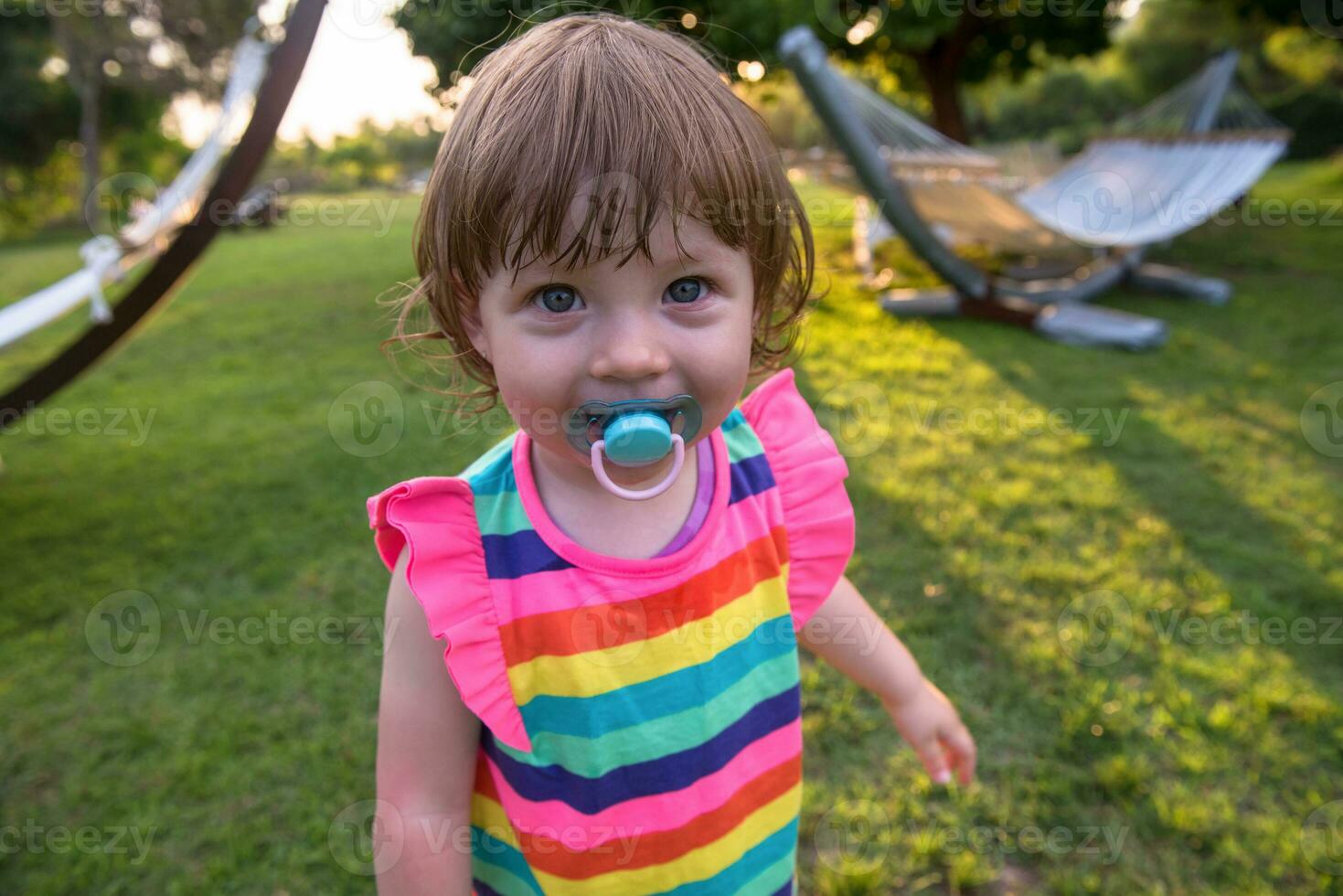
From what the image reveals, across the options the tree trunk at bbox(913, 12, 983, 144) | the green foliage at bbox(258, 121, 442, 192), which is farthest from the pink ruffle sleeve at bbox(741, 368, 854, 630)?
the green foliage at bbox(258, 121, 442, 192)

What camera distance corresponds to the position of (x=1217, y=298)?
6.12m

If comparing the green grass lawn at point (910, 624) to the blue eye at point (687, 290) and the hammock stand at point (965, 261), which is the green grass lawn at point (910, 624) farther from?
the blue eye at point (687, 290)

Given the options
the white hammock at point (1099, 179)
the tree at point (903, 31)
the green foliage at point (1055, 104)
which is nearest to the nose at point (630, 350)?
the tree at point (903, 31)

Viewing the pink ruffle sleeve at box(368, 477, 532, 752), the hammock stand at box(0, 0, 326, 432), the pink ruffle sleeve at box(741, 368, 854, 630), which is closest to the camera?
the pink ruffle sleeve at box(368, 477, 532, 752)

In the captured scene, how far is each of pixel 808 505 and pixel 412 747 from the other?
1.74ft

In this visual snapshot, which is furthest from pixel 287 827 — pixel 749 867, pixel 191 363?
pixel 191 363

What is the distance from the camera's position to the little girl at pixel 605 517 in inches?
27.9

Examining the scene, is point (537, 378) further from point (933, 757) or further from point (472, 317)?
point (933, 757)

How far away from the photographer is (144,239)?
3.70 m

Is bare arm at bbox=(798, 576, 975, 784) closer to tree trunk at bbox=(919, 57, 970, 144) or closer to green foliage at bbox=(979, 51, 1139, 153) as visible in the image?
tree trunk at bbox=(919, 57, 970, 144)

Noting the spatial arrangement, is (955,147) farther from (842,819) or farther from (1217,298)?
(842,819)

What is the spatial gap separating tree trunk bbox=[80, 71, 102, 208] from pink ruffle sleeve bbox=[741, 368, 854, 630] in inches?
753

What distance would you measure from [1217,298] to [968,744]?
627 centimetres

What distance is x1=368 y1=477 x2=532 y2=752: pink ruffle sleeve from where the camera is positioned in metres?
0.80
